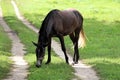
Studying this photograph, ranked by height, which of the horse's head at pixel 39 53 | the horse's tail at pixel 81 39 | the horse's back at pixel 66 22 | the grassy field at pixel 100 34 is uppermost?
the horse's back at pixel 66 22

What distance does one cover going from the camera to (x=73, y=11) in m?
23.3

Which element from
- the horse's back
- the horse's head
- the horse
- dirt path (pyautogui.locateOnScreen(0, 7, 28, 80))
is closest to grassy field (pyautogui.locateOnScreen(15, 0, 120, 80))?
the horse

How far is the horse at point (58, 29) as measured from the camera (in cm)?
1967

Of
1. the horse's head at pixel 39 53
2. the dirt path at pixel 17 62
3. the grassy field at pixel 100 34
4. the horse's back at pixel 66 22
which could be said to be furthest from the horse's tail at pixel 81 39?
the horse's head at pixel 39 53

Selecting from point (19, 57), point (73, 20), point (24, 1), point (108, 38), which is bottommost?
point (24, 1)

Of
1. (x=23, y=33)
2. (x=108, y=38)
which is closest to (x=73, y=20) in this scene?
(x=108, y=38)

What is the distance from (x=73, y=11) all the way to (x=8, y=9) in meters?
50.2

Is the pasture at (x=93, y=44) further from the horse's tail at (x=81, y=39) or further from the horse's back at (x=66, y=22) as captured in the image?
the horse's back at (x=66, y=22)

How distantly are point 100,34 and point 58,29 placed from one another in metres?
21.1

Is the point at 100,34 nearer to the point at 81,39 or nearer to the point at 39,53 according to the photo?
the point at 81,39

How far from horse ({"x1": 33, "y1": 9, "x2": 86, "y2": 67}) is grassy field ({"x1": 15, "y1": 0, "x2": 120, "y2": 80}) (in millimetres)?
1887

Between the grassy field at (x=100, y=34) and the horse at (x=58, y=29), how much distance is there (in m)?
1.89

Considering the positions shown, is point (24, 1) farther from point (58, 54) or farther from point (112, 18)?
point (58, 54)

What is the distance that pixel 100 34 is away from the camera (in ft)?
136
